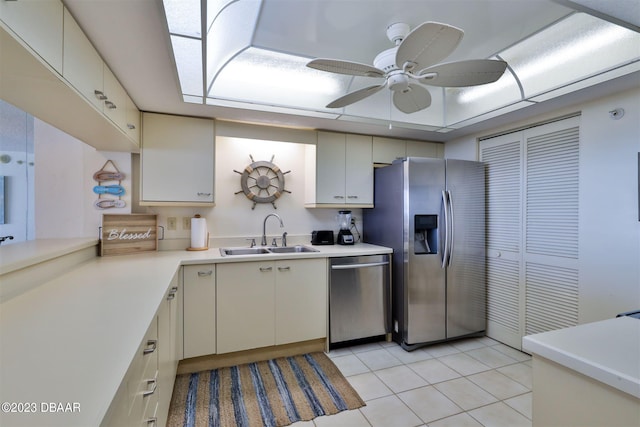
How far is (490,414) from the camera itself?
1769mm

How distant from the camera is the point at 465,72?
4.54ft

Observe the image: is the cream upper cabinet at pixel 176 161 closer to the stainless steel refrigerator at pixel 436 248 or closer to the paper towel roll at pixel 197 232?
the paper towel roll at pixel 197 232

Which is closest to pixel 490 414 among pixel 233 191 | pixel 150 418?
pixel 150 418

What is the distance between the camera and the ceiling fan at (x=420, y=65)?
1152mm

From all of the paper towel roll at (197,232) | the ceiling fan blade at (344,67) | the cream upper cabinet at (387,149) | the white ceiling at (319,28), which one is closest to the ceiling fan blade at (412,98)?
the ceiling fan blade at (344,67)

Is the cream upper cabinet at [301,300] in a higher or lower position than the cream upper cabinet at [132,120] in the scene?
lower

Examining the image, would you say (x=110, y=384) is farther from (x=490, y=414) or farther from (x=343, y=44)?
(x=490, y=414)

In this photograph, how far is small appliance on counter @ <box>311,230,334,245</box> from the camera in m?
3.05

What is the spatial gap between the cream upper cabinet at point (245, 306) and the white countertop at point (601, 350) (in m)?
1.84

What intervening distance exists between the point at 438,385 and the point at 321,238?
164cm

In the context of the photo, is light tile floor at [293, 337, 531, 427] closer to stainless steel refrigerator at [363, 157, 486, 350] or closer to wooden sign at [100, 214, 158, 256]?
stainless steel refrigerator at [363, 157, 486, 350]

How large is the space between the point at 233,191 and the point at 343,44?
1.70 meters

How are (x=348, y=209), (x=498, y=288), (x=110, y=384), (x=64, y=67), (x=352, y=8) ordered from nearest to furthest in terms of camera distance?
(x=110, y=384), (x=64, y=67), (x=352, y=8), (x=498, y=288), (x=348, y=209)

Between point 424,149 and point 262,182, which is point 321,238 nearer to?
point 262,182
